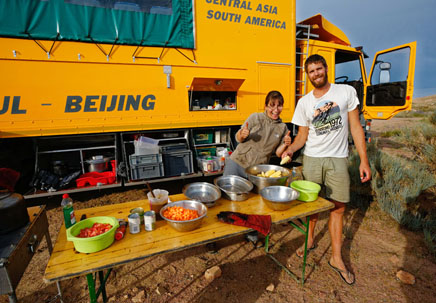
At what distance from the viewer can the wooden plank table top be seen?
4.75ft

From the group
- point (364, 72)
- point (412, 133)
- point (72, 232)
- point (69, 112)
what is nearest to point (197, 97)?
point (69, 112)

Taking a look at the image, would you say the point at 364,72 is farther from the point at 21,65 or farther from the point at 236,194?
the point at 21,65

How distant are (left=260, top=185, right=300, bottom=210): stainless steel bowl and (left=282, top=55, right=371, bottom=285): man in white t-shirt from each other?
0.59 metres

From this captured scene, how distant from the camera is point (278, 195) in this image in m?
2.40

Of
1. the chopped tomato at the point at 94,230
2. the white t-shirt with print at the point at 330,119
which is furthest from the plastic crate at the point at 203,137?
the chopped tomato at the point at 94,230

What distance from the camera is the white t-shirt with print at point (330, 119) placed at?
97.7 inches

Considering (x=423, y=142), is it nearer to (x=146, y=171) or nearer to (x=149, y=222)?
(x=146, y=171)

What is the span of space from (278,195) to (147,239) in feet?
4.53

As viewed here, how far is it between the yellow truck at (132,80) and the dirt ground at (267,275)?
158cm

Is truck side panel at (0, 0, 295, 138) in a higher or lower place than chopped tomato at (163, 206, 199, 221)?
higher

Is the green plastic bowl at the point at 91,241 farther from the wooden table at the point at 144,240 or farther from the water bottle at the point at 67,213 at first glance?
the water bottle at the point at 67,213

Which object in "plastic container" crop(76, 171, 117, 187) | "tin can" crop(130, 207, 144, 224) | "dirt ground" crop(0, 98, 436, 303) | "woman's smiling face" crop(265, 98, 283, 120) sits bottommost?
"dirt ground" crop(0, 98, 436, 303)

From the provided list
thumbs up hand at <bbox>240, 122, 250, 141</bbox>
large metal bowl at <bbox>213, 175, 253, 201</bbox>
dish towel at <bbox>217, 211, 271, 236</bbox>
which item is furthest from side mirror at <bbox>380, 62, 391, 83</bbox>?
dish towel at <bbox>217, 211, 271, 236</bbox>

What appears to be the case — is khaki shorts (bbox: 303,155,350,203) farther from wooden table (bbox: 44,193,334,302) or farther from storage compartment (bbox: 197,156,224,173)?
storage compartment (bbox: 197,156,224,173)
